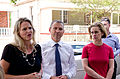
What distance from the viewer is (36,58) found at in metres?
2.96

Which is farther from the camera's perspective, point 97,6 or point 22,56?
point 97,6

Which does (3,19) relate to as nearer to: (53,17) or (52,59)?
(53,17)

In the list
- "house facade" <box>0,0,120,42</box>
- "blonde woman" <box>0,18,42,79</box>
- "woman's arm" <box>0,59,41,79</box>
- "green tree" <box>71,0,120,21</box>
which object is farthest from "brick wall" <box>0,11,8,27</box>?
"woman's arm" <box>0,59,41,79</box>

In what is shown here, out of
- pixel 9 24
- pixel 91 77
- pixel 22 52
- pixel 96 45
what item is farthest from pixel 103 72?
pixel 9 24

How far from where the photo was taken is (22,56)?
9.17 ft

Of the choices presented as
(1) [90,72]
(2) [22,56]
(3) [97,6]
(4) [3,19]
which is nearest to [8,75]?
(2) [22,56]

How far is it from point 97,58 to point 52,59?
2.46ft

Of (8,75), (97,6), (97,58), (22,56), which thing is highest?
(97,6)

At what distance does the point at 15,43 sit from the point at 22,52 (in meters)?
0.16

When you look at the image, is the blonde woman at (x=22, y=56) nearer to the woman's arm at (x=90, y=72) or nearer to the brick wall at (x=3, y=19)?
the woman's arm at (x=90, y=72)

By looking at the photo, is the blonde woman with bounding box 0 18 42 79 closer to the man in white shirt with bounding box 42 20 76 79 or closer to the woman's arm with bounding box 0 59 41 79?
the woman's arm with bounding box 0 59 41 79

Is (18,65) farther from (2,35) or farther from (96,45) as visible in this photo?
(2,35)

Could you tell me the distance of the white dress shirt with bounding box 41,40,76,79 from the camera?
3.21 m

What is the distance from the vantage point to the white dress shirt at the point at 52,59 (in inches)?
126
